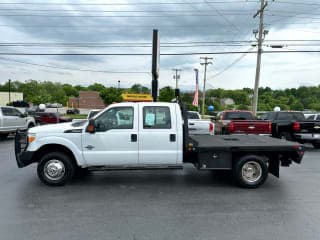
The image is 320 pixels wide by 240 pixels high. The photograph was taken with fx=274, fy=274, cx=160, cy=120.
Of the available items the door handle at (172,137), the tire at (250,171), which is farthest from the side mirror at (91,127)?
the tire at (250,171)

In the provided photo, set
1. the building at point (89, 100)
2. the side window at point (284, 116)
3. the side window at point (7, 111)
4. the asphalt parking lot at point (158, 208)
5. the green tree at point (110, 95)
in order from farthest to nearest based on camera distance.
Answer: the building at point (89, 100)
the green tree at point (110, 95)
the side window at point (7, 111)
the side window at point (284, 116)
the asphalt parking lot at point (158, 208)

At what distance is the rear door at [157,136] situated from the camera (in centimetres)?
602

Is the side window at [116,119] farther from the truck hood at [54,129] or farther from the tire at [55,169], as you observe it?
the tire at [55,169]

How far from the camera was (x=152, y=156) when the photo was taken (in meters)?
6.05

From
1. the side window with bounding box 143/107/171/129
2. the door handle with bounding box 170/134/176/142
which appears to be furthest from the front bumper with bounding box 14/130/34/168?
the door handle with bounding box 170/134/176/142

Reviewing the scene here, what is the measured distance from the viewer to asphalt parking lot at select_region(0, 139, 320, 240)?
3.94m

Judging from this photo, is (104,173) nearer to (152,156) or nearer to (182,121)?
(152,156)

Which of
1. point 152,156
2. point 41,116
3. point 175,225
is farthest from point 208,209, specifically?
point 41,116

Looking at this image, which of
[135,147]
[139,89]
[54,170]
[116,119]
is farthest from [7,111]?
[139,89]

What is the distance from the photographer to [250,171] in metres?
6.14

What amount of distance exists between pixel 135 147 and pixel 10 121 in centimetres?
Answer: 1153

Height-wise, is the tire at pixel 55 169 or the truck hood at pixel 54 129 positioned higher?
the truck hood at pixel 54 129

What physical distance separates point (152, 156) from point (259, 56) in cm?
2002

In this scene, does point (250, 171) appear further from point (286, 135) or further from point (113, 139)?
point (286, 135)
